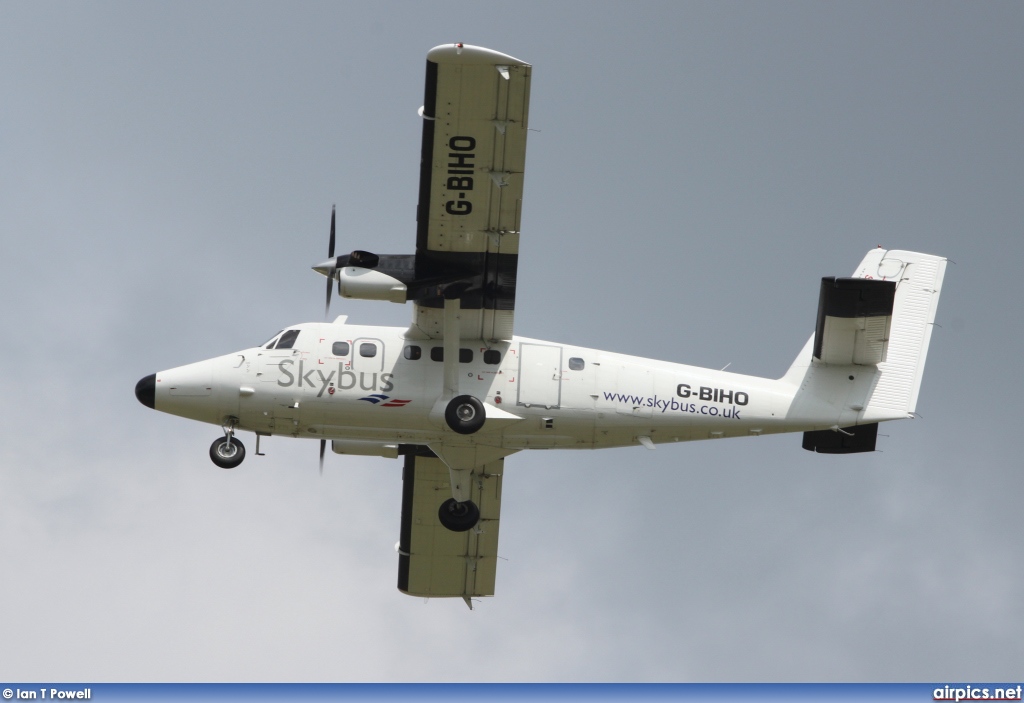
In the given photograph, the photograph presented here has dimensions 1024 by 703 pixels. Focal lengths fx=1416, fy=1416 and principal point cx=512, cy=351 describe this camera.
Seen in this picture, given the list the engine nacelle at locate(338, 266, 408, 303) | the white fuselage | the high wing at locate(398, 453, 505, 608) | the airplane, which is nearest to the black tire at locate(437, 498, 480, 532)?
the airplane

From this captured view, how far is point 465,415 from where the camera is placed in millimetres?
21703

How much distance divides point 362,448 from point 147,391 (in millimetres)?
3798

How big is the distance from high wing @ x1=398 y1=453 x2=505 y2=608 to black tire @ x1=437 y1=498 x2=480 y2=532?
1.59 metres

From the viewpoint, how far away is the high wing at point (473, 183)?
770 inches

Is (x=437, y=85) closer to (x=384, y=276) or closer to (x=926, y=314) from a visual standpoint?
(x=384, y=276)

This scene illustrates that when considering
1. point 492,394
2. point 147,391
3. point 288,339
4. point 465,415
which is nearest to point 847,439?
point 492,394

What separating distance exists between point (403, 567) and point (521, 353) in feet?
21.7

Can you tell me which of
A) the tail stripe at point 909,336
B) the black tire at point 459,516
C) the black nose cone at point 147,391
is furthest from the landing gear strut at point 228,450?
the tail stripe at point 909,336

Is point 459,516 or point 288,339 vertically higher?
point 288,339

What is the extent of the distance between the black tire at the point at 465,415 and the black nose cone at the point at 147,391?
184 inches

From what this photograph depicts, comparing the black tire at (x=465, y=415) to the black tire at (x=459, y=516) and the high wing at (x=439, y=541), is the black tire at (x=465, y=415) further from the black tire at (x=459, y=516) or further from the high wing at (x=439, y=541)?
the high wing at (x=439, y=541)

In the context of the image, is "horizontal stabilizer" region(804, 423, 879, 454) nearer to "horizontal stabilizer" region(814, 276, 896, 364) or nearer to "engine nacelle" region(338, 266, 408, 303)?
"horizontal stabilizer" region(814, 276, 896, 364)

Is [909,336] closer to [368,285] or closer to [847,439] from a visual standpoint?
[847,439]

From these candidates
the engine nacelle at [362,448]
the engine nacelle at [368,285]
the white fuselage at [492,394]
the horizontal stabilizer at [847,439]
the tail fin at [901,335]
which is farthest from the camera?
the engine nacelle at [362,448]
